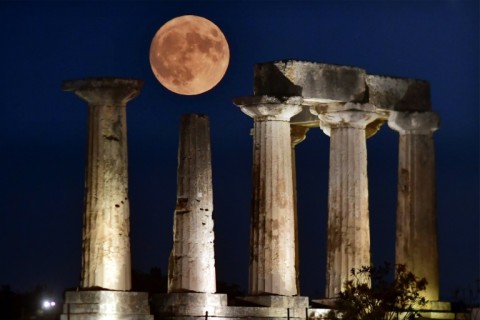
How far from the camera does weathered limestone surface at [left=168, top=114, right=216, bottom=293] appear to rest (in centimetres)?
9525

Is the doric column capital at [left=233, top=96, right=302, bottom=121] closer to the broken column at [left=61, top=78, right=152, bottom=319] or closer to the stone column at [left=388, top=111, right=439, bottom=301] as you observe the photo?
the stone column at [left=388, top=111, right=439, bottom=301]

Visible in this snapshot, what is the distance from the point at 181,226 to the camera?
313 ft

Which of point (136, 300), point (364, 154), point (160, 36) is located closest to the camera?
point (136, 300)

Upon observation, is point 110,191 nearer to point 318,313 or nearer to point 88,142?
point 88,142

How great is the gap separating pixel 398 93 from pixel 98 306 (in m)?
26.6

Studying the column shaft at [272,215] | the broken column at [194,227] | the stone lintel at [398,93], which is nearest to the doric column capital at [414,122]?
the stone lintel at [398,93]

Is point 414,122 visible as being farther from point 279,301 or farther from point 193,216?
point 193,216

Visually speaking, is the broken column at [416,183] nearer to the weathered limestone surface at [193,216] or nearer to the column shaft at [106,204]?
the weathered limestone surface at [193,216]

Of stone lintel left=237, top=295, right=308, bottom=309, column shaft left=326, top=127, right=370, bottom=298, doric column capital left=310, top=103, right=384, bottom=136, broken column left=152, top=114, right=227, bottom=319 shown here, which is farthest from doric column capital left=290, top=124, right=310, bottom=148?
broken column left=152, top=114, right=227, bottom=319

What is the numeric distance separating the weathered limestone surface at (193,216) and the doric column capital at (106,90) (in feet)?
13.9

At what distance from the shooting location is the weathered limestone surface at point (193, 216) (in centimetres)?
9525

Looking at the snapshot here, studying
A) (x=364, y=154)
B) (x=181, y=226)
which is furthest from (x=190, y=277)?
(x=364, y=154)

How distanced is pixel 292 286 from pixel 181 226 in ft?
29.1

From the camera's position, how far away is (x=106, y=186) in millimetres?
92250
